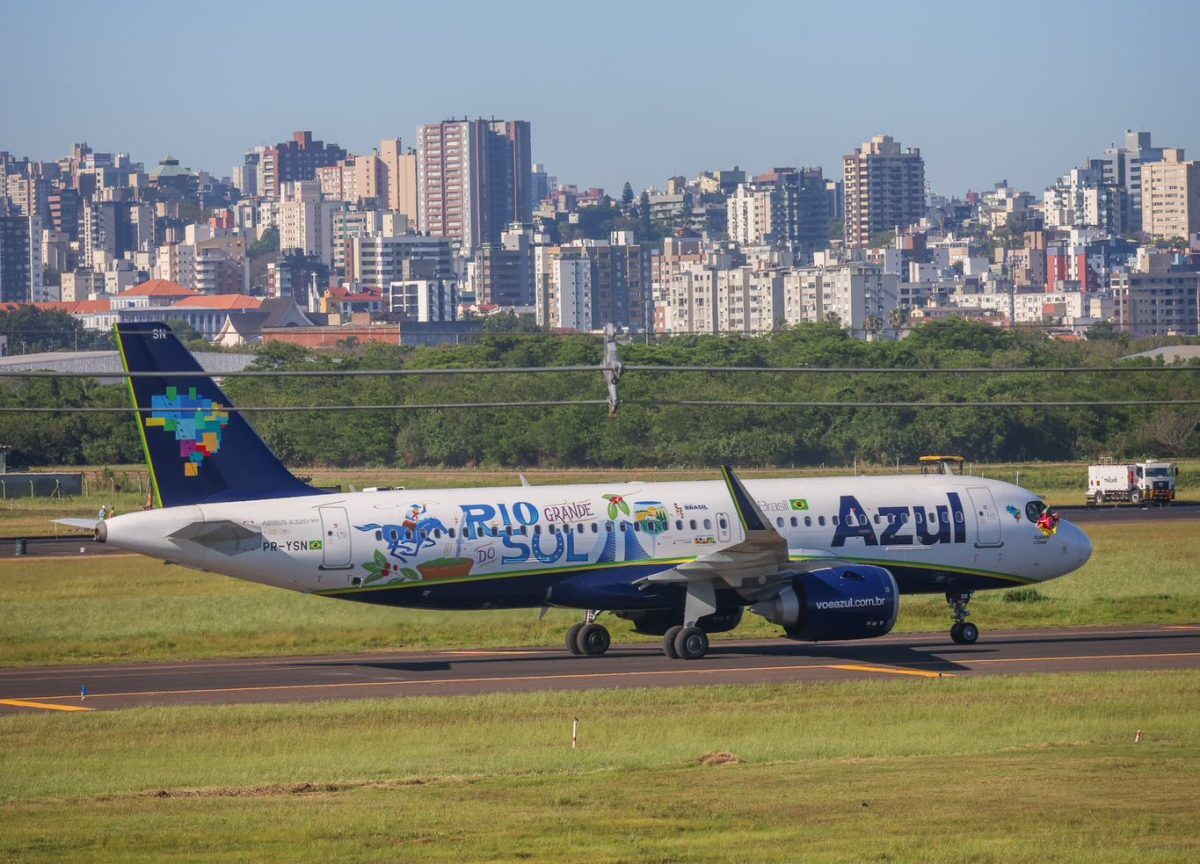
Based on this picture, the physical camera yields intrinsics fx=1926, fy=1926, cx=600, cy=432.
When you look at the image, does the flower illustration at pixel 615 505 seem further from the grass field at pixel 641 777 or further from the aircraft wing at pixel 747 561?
the grass field at pixel 641 777

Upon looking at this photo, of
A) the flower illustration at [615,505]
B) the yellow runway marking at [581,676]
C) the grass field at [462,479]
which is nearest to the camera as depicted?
the yellow runway marking at [581,676]

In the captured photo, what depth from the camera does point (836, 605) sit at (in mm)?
42812

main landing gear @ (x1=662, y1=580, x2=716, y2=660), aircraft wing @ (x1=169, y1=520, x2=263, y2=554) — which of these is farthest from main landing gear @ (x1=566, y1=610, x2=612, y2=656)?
aircraft wing @ (x1=169, y1=520, x2=263, y2=554)

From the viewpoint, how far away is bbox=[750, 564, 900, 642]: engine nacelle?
42.8 m

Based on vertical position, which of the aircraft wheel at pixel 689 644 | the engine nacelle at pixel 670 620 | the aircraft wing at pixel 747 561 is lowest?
the aircraft wheel at pixel 689 644

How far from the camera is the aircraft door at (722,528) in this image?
1796 inches

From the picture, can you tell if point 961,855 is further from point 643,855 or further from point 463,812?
point 463,812

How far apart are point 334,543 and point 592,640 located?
6.74 meters

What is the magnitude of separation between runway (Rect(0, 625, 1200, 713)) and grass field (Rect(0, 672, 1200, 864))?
6.88ft

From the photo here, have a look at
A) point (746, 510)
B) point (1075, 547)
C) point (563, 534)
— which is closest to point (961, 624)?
point (1075, 547)

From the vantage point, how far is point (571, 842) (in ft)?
80.5

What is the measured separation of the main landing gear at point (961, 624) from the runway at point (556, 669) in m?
0.25

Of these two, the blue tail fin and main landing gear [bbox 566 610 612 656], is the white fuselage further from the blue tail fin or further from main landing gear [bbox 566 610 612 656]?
main landing gear [bbox 566 610 612 656]

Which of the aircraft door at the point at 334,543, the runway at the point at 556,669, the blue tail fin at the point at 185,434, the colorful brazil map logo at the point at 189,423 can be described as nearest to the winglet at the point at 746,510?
the runway at the point at 556,669
